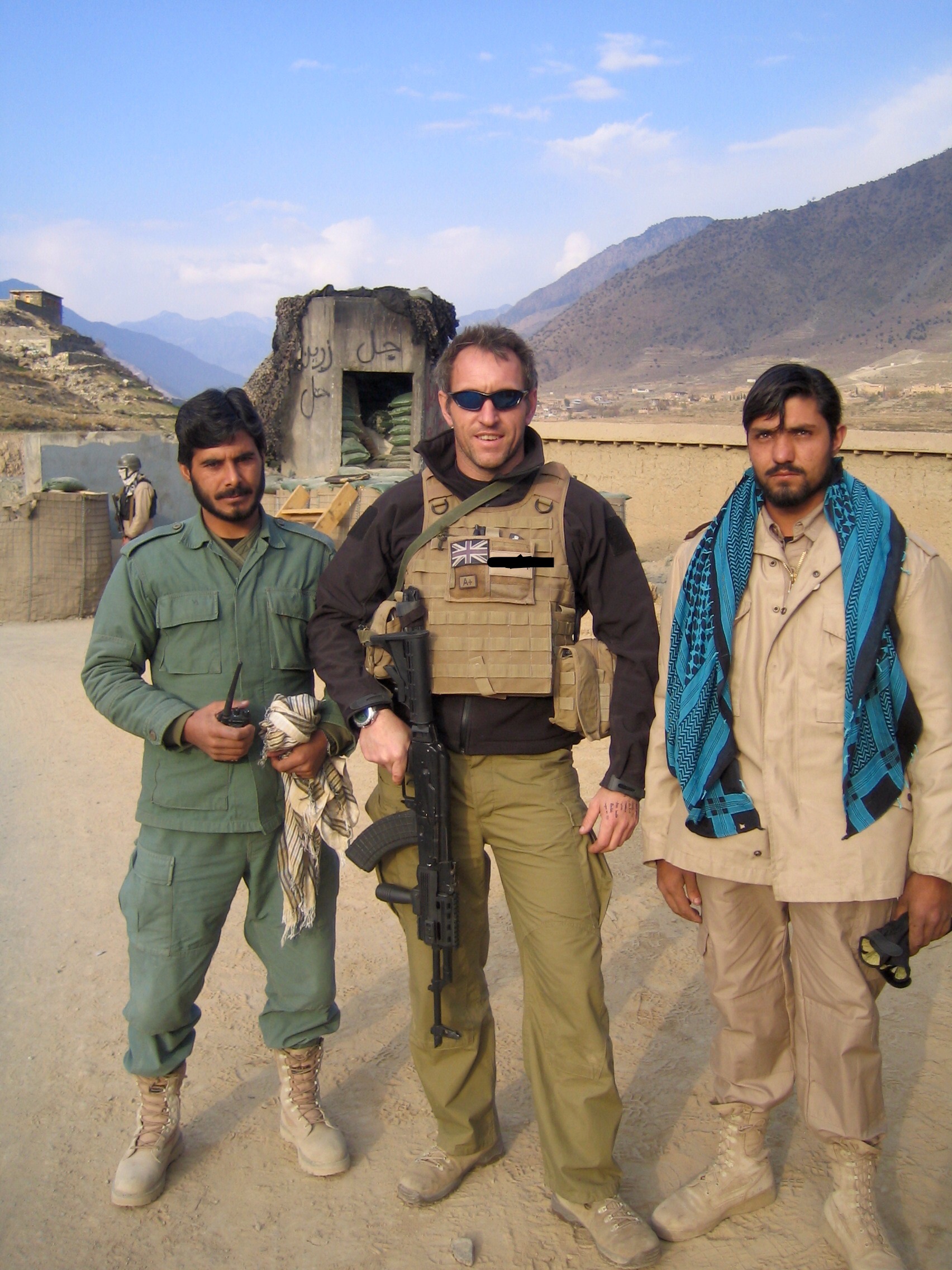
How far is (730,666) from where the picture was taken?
82.2 inches

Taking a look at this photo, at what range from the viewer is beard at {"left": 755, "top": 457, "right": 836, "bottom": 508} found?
202cm

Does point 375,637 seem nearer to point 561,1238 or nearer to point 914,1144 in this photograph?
point 561,1238

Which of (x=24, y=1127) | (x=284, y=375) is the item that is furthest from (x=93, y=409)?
(x=24, y=1127)

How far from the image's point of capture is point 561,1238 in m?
2.19

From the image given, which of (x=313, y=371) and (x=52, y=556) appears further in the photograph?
(x=313, y=371)

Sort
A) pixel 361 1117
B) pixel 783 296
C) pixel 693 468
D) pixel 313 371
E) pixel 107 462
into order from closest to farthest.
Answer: pixel 361 1117 → pixel 313 371 → pixel 693 468 → pixel 107 462 → pixel 783 296

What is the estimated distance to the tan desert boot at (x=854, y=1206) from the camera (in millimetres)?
2051

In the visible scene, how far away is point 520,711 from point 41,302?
5181 centimetres

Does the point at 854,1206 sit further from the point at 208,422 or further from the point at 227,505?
the point at 208,422

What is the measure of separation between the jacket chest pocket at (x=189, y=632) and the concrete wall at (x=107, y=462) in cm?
1055

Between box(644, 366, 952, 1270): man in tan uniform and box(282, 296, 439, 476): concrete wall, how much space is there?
10.6 metres

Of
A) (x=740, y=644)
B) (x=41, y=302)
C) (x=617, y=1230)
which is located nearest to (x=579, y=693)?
(x=740, y=644)

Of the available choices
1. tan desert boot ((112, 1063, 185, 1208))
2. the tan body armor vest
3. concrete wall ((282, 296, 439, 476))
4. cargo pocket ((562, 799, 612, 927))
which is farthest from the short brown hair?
concrete wall ((282, 296, 439, 476))

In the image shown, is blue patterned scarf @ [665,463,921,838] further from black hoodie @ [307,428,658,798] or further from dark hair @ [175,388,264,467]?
dark hair @ [175,388,264,467]
